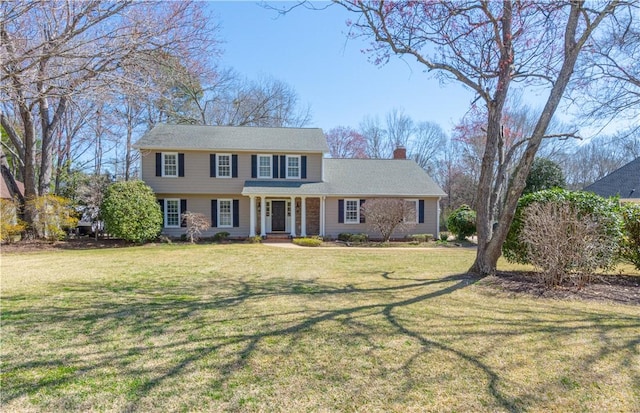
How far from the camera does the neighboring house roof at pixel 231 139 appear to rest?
1759 cm

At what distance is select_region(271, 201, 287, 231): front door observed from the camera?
18.7 m

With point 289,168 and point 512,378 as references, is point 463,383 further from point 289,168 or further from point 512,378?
point 289,168

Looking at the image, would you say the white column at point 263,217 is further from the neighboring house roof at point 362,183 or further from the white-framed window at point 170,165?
the white-framed window at point 170,165

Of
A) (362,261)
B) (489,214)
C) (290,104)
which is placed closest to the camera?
(489,214)

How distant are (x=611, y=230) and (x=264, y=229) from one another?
1414 centimetres

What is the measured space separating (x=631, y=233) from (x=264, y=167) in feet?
47.9

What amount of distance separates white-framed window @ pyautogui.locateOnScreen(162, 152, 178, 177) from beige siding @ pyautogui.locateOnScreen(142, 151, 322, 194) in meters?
0.26

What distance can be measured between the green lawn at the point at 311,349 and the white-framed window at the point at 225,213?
11.3m

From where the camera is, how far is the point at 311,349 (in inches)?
144

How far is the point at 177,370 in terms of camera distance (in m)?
3.18

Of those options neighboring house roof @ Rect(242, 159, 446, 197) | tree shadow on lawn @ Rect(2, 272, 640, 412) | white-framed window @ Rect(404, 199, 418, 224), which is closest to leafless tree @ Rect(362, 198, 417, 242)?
white-framed window @ Rect(404, 199, 418, 224)

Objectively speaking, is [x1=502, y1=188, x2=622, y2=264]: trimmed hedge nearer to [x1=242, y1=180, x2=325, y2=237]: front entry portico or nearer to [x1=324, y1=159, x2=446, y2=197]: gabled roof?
[x1=324, y1=159, x2=446, y2=197]: gabled roof

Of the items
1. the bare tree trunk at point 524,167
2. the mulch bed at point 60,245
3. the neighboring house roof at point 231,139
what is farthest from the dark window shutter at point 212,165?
the bare tree trunk at point 524,167

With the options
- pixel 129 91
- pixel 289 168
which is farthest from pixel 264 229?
pixel 129 91
